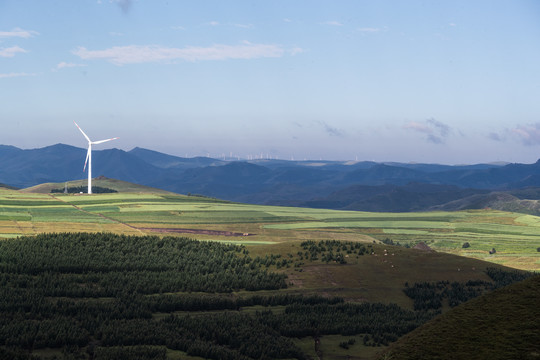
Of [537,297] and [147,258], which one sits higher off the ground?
[537,297]

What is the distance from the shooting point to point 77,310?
71.7 meters

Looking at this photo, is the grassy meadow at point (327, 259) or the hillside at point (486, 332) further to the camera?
the grassy meadow at point (327, 259)

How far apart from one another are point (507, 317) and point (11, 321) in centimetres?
5347

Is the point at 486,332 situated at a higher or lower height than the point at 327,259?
higher

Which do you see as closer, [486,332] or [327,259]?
[486,332]

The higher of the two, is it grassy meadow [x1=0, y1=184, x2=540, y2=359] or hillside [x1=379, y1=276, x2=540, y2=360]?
hillside [x1=379, y1=276, x2=540, y2=360]

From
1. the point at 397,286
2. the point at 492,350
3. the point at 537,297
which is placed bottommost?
the point at 397,286

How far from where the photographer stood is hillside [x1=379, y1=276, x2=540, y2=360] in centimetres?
3222

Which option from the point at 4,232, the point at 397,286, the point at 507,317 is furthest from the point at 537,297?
the point at 4,232

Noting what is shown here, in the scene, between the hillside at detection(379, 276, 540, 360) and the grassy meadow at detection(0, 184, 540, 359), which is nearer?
the hillside at detection(379, 276, 540, 360)

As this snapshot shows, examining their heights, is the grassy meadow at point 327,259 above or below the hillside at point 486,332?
below

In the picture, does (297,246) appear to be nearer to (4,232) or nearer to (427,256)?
(427,256)

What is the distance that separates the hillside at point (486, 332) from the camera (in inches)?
1268

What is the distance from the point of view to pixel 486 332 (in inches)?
1356
